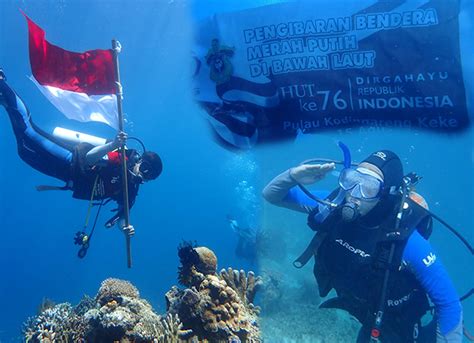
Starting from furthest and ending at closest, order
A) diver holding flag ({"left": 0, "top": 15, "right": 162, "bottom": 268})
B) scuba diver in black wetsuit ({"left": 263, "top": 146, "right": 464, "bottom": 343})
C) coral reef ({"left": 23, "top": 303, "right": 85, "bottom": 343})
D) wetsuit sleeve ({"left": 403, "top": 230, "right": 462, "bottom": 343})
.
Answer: diver holding flag ({"left": 0, "top": 15, "right": 162, "bottom": 268}) < coral reef ({"left": 23, "top": 303, "right": 85, "bottom": 343}) < scuba diver in black wetsuit ({"left": 263, "top": 146, "right": 464, "bottom": 343}) < wetsuit sleeve ({"left": 403, "top": 230, "right": 462, "bottom": 343})

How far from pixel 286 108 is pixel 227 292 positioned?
313 cm

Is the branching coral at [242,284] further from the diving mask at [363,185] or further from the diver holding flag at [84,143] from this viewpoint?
the diving mask at [363,185]

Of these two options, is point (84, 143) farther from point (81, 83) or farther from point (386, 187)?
point (386, 187)

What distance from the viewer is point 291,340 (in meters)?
10.1

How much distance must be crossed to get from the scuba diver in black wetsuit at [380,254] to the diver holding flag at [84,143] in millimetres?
3399

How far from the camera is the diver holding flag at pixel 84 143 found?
6723 millimetres

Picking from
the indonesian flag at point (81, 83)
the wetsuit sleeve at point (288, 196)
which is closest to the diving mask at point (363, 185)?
the wetsuit sleeve at point (288, 196)

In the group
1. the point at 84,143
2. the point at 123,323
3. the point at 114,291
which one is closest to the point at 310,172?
the point at 123,323

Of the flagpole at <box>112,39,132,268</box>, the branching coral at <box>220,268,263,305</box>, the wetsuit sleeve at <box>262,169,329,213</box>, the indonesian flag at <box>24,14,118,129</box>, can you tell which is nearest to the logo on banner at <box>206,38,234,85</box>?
the flagpole at <box>112,39,132,268</box>

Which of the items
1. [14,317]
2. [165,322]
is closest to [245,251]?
[165,322]

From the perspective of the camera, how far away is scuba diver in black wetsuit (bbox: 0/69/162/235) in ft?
24.7

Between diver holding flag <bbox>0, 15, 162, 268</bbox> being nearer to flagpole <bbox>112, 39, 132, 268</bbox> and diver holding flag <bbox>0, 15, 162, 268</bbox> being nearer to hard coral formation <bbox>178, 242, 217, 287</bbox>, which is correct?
flagpole <bbox>112, 39, 132, 268</bbox>

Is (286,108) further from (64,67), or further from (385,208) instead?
(64,67)

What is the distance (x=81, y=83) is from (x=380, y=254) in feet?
18.9
